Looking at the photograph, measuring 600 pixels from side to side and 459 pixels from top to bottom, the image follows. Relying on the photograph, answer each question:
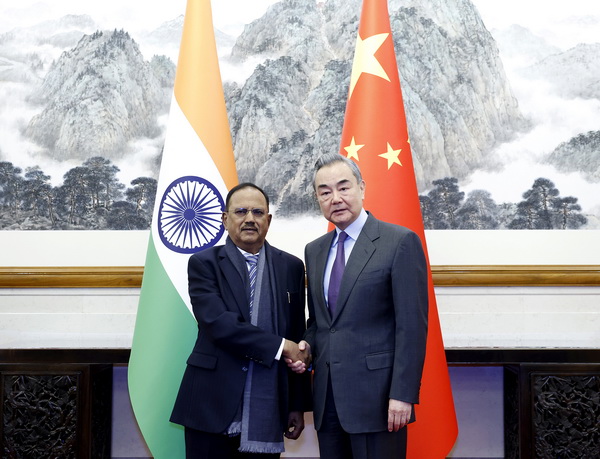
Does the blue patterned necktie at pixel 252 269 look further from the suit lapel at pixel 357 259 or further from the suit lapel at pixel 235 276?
the suit lapel at pixel 357 259

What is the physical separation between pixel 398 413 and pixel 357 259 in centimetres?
47

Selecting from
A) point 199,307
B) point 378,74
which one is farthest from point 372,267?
point 378,74

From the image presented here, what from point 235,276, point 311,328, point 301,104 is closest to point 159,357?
point 235,276

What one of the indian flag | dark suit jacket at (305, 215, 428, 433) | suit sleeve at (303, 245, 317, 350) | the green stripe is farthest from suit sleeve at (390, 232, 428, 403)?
the green stripe

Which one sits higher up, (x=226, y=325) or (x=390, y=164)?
(x=390, y=164)

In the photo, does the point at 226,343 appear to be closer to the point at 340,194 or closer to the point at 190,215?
the point at 340,194

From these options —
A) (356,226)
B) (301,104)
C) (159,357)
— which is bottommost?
(159,357)

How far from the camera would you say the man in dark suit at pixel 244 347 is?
6.19ft

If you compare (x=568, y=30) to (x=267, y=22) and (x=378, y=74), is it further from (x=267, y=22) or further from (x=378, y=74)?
(x=267, y=22)

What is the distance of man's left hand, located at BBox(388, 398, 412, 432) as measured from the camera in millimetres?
1690

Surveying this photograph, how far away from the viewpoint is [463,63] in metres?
3.31

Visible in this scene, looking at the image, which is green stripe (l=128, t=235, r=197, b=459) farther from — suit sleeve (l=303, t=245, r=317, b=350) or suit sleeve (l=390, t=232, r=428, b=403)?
suit sleeve (l=390, t=232, r=428, b=403)

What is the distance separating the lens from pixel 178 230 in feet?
8.29

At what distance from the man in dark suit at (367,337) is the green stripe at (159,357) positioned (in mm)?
808
